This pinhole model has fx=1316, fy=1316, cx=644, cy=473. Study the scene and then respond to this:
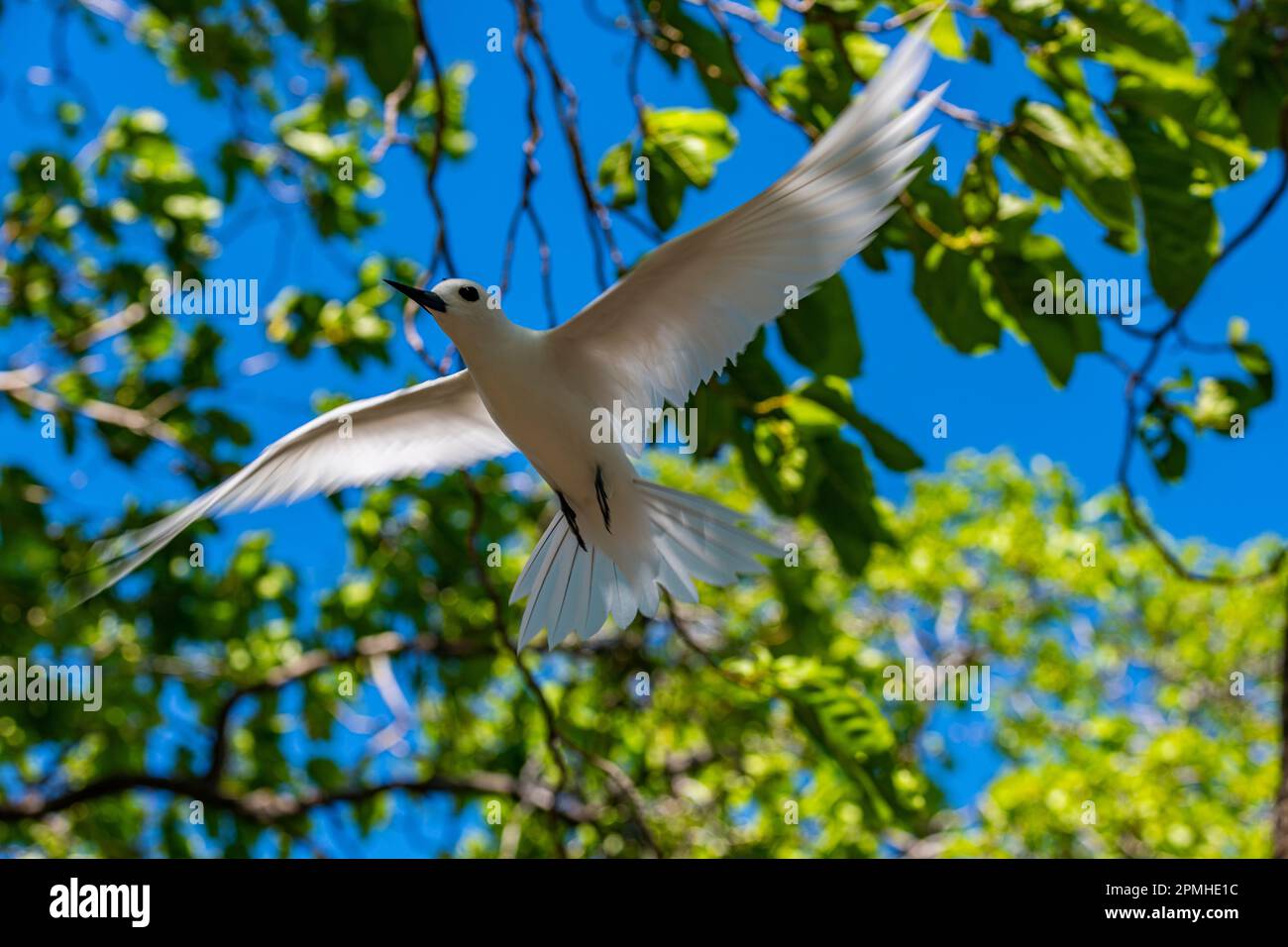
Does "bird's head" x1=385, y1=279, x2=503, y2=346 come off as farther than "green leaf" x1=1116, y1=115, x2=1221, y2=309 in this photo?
No

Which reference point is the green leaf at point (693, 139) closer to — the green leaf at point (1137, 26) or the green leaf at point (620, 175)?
the green leaf at point (620, 175)

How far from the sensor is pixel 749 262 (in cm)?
170

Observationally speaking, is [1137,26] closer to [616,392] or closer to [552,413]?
[616,392]

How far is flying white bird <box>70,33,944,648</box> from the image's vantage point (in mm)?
1526

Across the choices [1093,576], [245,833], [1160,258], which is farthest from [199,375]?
[1093,576]

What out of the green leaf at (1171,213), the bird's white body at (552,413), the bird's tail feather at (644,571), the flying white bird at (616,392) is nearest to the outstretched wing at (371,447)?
the flying white bird at (616,392)

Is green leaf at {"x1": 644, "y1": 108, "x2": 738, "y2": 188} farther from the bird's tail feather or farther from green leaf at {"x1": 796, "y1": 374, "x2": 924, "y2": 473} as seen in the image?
the bird's tail feather

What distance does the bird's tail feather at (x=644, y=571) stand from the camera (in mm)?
2102

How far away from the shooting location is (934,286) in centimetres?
256

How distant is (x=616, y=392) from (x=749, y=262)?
32 cm

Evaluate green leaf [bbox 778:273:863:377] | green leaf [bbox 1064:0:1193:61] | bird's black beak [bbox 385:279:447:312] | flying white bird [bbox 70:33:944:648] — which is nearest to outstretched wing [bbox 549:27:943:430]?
flying white bird [bbox 70:33:944:648]

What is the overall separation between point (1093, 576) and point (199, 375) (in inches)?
300

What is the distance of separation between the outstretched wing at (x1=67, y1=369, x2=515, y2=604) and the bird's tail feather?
22cm
